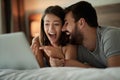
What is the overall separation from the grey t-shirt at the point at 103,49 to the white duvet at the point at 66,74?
1.67ft

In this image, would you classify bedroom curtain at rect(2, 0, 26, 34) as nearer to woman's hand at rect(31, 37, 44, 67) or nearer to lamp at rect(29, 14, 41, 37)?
lamp at rect(29, 14, 41, 37)

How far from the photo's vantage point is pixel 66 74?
854mm

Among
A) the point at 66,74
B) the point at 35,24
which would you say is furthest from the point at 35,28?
the point at 66,74

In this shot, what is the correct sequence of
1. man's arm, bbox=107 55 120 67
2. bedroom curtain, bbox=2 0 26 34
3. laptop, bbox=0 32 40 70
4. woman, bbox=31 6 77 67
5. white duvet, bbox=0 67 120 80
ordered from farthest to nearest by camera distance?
bedroom curtain, bbox=2 0 26 34 < woman, bbox=31 6 77 67 < man's arm, bbox=107 55 120 67 < laptop, bbox=0 32 40 70 < white duvet, bbox=0 67 120 80

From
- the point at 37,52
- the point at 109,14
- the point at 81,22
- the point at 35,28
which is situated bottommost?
the point at 35,28

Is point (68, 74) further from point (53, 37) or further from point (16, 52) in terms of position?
point (53, 37)

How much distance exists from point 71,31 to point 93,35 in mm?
153

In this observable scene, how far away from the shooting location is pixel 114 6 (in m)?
2.72

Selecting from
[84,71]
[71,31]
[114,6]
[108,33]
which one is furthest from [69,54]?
[114,6]

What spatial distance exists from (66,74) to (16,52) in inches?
12.4

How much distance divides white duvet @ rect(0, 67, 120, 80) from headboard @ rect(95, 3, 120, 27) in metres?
1.94

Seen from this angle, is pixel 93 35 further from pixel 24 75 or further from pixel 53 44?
pixel 24 75

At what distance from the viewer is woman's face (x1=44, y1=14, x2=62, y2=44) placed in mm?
1655

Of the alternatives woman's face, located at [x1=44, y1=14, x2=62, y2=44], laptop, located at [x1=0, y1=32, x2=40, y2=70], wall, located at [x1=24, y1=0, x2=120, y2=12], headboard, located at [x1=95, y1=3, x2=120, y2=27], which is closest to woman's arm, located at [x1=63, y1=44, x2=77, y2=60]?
woman's face, located at [x1=44, y1=14, x2=62, y2=44]
